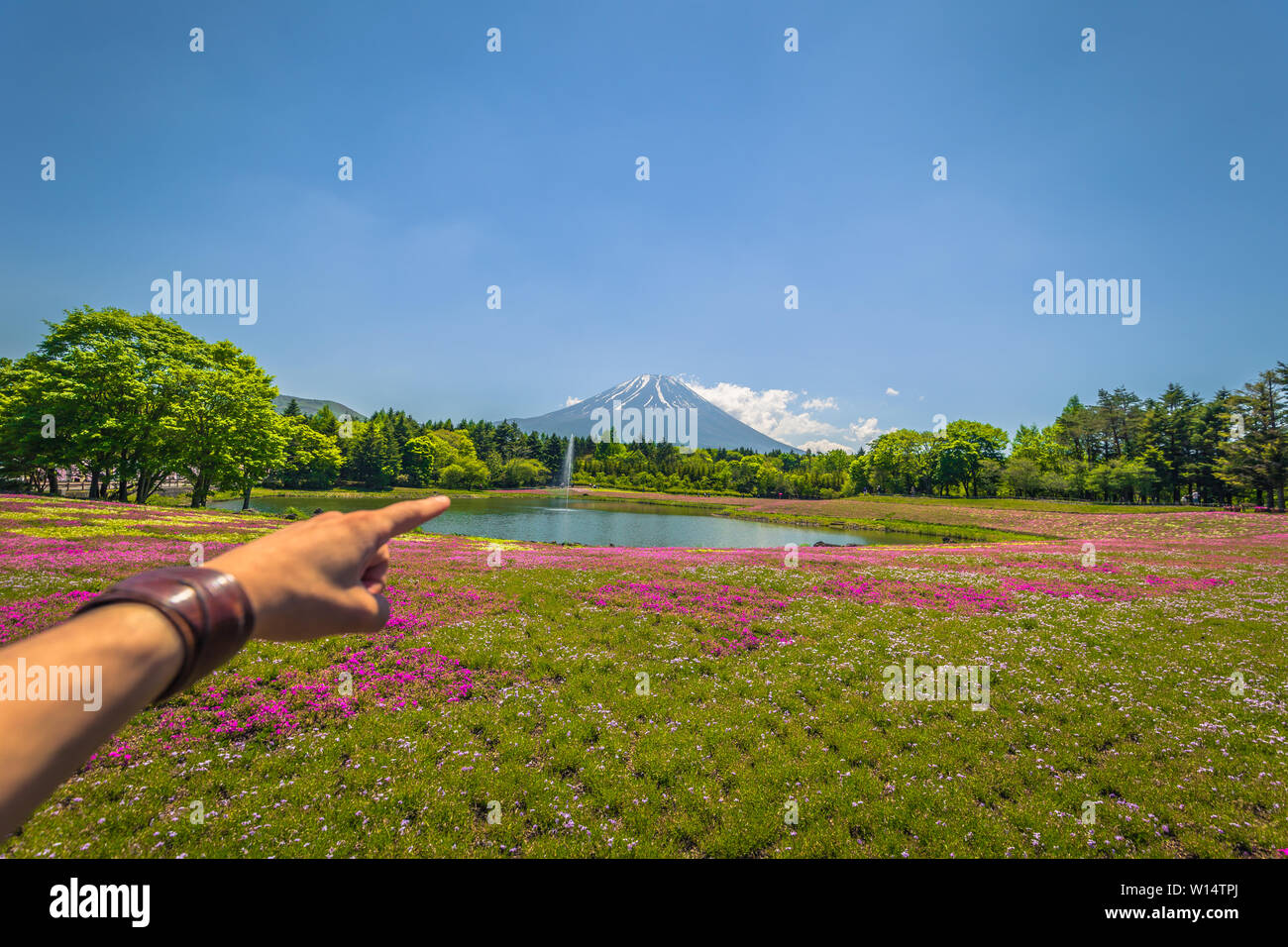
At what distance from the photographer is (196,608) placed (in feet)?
5.79

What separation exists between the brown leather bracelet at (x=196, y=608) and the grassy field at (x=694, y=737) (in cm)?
553

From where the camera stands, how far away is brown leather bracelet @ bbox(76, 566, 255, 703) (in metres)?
1.68

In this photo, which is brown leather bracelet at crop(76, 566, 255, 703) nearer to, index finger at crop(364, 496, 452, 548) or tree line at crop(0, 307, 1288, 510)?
index finger at crop(364, 496, 452, 548)

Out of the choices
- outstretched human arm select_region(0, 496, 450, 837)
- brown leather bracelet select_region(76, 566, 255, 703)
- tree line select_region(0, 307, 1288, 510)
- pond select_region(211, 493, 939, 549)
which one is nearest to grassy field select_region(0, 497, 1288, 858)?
outstretched human arm select_region(0, 496, 450, 837)

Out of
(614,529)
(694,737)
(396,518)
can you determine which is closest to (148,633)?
(396,518)

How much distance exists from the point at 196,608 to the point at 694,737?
315 inches

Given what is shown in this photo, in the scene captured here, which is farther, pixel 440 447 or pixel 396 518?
pixel 440 447

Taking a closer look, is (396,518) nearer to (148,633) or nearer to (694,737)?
(148,633)

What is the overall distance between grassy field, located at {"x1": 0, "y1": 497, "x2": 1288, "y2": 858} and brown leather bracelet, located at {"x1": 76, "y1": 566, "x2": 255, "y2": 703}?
5.53 metres

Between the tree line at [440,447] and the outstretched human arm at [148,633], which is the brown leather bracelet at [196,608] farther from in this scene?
the tree line at [440,447]

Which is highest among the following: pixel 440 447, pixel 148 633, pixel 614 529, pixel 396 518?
pixel 440 447

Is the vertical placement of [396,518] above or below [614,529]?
above
